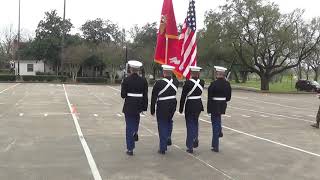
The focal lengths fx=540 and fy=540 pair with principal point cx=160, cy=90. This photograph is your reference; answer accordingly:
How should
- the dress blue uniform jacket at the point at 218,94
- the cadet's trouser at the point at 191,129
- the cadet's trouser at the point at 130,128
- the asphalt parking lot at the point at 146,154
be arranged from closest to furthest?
the asphalt parking lot at the point at 146,154 < the cadet's trouser at the point at 130,128 < the cadet's trouser at the point at 191,129 < the dress blue uniform jacket at the point at 218,94

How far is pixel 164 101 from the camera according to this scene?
11117 mm

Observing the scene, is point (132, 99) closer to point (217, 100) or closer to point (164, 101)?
point (164, 101)

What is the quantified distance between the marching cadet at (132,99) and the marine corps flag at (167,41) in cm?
238

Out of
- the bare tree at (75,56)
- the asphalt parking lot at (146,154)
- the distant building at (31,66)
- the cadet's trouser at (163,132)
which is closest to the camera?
the asphalt parking lot at (146,154)

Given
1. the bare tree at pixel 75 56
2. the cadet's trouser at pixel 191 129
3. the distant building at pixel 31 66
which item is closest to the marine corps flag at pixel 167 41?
the cadet's trouser at pixel 191 129

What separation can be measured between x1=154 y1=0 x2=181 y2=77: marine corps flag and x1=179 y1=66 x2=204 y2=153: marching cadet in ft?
6.29

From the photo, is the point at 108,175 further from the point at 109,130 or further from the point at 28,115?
the point at 28,115

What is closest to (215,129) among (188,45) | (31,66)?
(188,45)

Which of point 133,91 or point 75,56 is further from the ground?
point 75,56

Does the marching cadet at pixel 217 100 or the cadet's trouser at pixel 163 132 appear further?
the marching cadet at pixel 217 100

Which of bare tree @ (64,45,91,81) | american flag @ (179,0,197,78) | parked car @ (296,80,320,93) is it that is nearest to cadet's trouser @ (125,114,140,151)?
american flag @ (179,0,197,78)

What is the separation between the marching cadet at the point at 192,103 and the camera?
448 inches

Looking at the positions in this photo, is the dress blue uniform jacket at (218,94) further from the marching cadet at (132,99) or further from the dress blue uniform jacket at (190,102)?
the marching cadet at (132,99)

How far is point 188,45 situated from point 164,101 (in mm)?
2801
